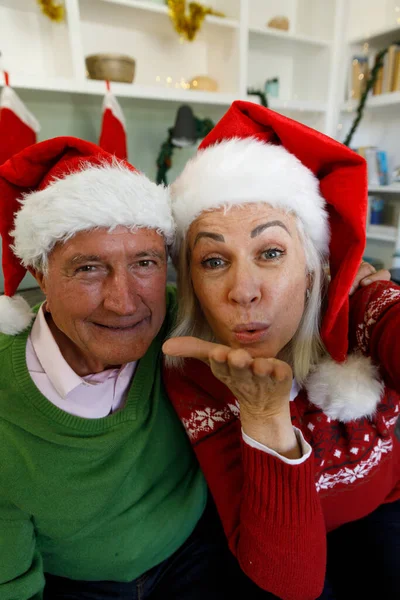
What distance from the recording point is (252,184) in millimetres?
731

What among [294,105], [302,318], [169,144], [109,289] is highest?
[294,105]

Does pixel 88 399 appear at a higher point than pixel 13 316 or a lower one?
lower

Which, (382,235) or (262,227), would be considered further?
(382,235)

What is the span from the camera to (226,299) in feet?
2.37

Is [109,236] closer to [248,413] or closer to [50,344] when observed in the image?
[50,344]

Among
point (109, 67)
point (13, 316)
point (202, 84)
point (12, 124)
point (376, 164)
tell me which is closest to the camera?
point (13, 316)

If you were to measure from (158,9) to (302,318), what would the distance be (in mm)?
2124

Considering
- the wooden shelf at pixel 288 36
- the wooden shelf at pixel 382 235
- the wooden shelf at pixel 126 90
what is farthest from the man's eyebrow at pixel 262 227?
the wooden shelf at pixel 382 235

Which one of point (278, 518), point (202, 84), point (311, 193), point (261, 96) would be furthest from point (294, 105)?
point (278, 518)

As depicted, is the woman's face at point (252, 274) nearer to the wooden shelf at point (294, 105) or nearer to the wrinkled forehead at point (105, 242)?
the wrinkled forehead at point (105, 242)

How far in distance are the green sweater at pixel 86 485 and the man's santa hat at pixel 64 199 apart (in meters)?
0.22

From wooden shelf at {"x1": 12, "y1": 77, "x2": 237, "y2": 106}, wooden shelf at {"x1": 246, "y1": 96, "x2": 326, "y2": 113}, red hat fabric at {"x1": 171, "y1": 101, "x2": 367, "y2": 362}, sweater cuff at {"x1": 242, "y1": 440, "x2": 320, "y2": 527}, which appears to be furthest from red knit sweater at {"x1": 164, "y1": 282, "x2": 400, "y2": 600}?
wooden shelf at {"x1": 246, "y1": 96, "x2": 326, "y2": 113}

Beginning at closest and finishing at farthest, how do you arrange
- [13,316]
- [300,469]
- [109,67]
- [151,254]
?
[300,469]
[151,254]
[13,316]
[109,67]

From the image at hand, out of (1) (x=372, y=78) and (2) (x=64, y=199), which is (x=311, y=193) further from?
(1) (x=372, y=78)
